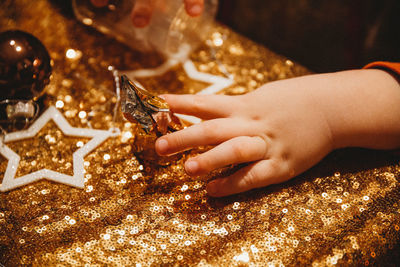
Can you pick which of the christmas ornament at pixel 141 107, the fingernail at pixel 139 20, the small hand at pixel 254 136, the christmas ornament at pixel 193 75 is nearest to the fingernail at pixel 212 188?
the small hand at pixel 254 136

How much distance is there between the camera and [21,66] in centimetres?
51

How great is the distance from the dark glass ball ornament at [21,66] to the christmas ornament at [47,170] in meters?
→ 0.05

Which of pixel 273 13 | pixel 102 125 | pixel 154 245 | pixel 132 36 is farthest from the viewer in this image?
pixel 273 13

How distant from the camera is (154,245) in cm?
44

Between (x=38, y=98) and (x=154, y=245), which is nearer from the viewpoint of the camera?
(x=154, y=245)

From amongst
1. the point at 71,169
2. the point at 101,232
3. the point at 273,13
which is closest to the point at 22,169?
the point at 71,169

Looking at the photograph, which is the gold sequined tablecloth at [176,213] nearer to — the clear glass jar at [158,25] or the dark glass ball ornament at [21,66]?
the dark glass ball ornament at [21,66]

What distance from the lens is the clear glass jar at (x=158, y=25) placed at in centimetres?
66

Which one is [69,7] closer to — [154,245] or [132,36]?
[132,36]

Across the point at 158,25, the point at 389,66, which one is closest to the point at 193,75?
the point at 158,25

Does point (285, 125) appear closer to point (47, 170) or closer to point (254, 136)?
point (254, 136)

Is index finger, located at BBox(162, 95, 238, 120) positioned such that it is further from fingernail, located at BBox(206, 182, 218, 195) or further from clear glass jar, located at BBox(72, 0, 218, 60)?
clear glass jar, located at BBox(72, 0, 218, 60)

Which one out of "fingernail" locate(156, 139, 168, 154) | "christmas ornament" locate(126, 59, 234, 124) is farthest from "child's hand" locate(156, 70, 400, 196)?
"christmas ornament" locate(126, 59, 234, 124)

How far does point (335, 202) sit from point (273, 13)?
1.06 m
